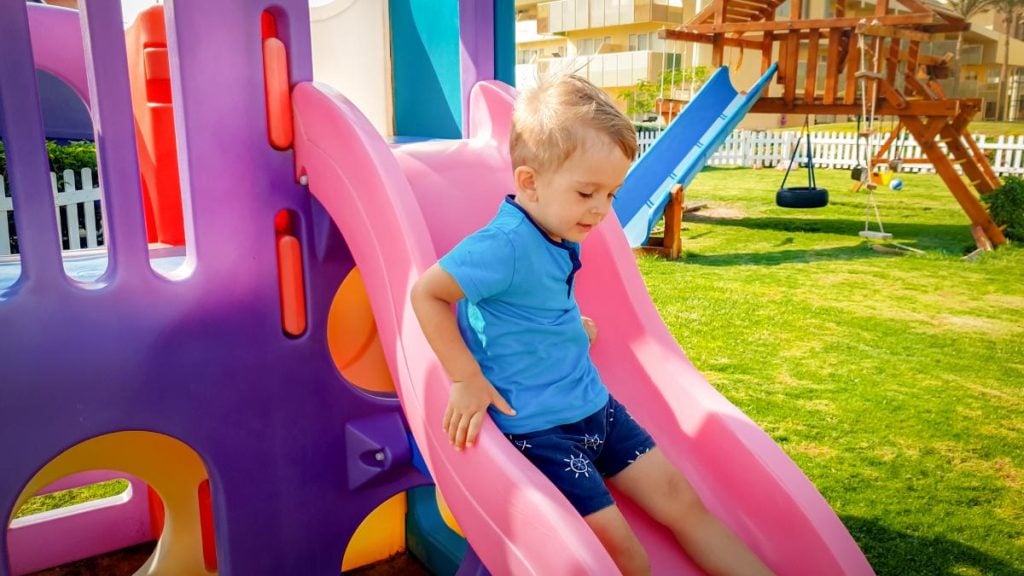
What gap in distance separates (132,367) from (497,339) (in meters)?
0.93

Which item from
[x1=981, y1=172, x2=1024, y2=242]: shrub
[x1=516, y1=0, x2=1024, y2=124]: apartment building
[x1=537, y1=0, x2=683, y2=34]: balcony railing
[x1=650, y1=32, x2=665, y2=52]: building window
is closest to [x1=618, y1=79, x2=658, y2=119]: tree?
[x1=516, y1=0, x2=1024, y2=124]: apartment building

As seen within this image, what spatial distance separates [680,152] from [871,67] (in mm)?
2263

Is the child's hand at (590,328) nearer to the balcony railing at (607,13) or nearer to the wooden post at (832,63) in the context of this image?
the wooden post at (832,63)

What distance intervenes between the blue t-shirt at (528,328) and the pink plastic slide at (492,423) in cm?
15

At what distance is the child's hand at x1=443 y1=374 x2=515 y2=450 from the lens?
162cm

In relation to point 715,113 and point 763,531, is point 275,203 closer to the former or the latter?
point 763,531

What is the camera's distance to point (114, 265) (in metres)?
1.93

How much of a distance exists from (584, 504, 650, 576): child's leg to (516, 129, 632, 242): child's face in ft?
1.98

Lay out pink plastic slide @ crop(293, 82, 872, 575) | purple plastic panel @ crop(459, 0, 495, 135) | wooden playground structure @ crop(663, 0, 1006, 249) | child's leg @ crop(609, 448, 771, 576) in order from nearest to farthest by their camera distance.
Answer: pink plastic slide @ crop(293, 82, 872, 575)
child's leg @ crop(609, 448, 771, 576)
purple plastic panel @ crop(459, 0, 495, 135)
wooden playground structure @ crop(663, 0, 1006, 249)

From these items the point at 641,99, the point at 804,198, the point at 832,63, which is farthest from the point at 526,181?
the point at 641,99

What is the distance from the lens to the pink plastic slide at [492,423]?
5.08 ft

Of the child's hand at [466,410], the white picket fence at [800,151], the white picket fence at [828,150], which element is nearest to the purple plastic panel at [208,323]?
the child's hand at [466,410]

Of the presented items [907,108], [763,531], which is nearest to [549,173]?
[763,531]

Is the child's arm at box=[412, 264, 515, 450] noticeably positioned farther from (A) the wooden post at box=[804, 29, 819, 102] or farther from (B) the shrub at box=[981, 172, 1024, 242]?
(B) the shrub at box=[981, 172, 1024, 242]
